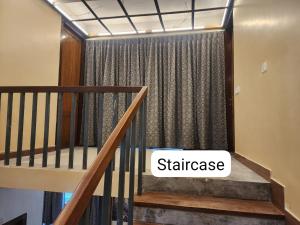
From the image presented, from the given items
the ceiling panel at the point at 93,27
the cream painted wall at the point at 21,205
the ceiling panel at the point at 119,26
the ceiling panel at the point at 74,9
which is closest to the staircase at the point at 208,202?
the cream painted wall at the point at 21,205

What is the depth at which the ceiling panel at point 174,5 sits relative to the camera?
382 centimetres

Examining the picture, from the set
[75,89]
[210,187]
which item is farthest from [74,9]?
[210,187]

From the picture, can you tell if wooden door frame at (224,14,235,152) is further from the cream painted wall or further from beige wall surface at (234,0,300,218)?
the cream painted wall

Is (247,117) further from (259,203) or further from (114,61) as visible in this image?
(114,61)

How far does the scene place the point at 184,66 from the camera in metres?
4.61

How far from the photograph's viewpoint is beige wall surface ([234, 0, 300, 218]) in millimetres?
1620

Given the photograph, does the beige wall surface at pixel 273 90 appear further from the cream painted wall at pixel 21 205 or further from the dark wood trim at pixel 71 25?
the cream painted wall at pixel 21 205

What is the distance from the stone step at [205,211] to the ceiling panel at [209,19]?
331 cm

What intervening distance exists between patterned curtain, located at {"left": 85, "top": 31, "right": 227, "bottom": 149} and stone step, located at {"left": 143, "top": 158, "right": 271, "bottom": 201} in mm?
2278

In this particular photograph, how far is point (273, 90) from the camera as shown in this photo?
2.04 meters

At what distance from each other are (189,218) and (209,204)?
0.19m

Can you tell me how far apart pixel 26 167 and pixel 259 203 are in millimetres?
2217

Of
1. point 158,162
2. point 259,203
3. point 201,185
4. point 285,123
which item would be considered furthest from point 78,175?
point 285,123

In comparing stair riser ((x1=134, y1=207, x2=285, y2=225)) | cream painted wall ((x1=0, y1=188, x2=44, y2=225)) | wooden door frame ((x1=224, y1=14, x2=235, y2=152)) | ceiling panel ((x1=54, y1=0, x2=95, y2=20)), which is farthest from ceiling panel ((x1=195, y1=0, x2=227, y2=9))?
cream painted wall ((x1=0, y1=188, x2=44, y2=225))
